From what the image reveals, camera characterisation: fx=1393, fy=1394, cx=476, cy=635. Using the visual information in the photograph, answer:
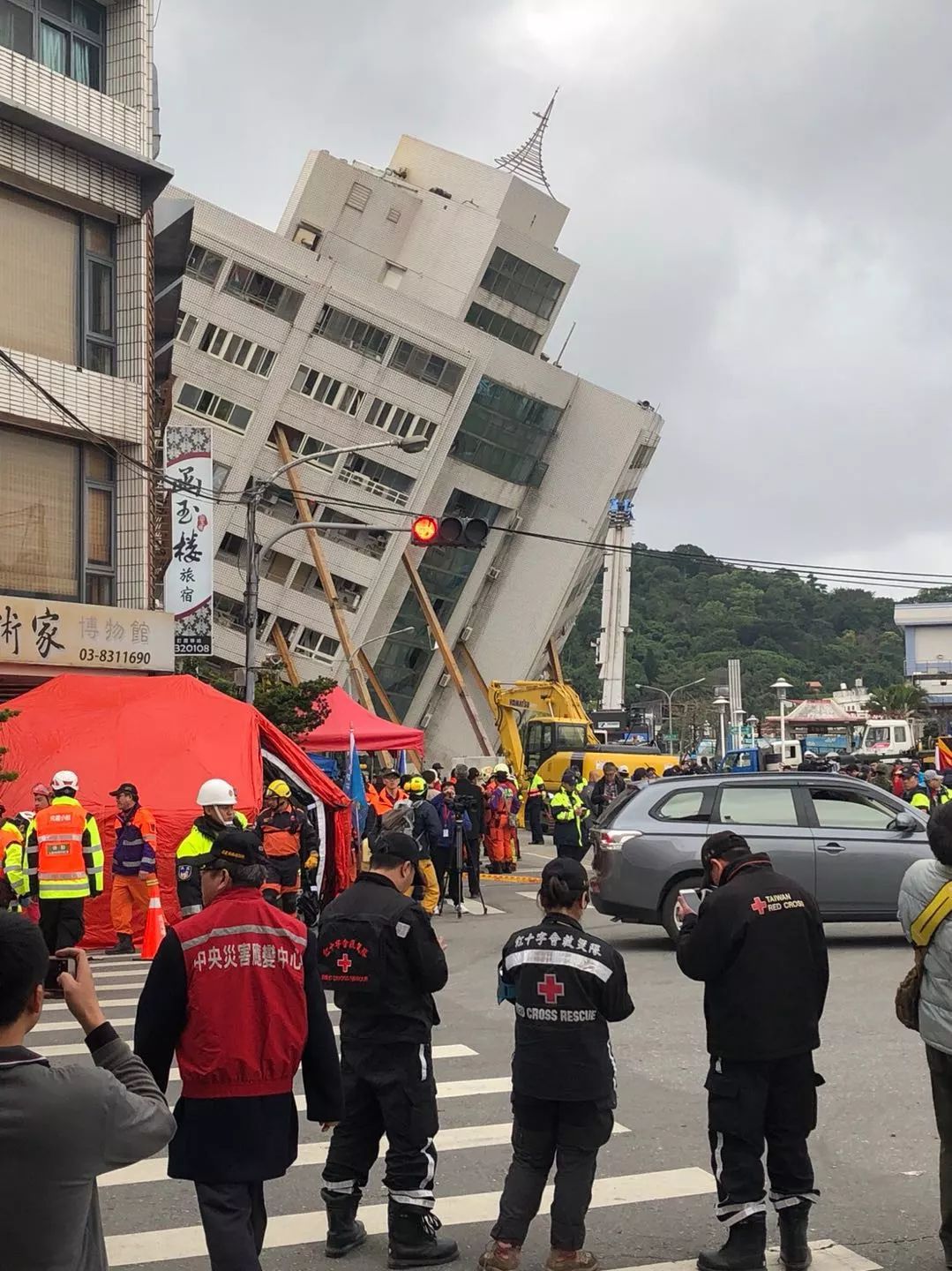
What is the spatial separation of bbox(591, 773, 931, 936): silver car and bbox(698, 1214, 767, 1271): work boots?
846 cm

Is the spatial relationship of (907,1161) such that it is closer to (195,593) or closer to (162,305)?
(195,593)

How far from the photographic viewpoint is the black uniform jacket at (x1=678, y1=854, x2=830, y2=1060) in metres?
5.66

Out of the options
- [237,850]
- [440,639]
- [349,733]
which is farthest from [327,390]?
[237,850]

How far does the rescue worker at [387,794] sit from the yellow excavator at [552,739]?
1622 centimetres

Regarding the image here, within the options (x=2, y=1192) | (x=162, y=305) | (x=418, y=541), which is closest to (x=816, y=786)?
(x=418, y=541)

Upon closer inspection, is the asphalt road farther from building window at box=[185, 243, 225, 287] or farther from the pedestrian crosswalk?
building window at box=[185, 243, 225, 287]

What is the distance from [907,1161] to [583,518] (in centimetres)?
5491

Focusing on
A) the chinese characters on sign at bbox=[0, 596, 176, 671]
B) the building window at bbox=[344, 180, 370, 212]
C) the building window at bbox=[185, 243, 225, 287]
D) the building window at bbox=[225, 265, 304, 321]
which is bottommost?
the chinese characters on sign at bbox=[0, 596, 176, 671]

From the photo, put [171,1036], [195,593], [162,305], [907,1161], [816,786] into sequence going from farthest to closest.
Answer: [162,305], [195,593], [816,786], [907,1161], [171,1036]

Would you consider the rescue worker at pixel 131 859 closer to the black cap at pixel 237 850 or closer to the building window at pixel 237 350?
the black cap at pixel 237 850

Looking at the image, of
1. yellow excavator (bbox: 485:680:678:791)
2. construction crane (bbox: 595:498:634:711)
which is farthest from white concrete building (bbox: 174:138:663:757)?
construction crane (bbox: 595:498:634:711)

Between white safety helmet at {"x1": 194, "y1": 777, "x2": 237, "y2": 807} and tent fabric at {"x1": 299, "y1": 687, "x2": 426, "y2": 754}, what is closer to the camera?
white safety helmet at {"x1": 194, "y1": 777, "x2": 237, "y2": 807}

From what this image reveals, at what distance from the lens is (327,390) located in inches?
2137

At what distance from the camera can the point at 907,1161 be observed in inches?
283
